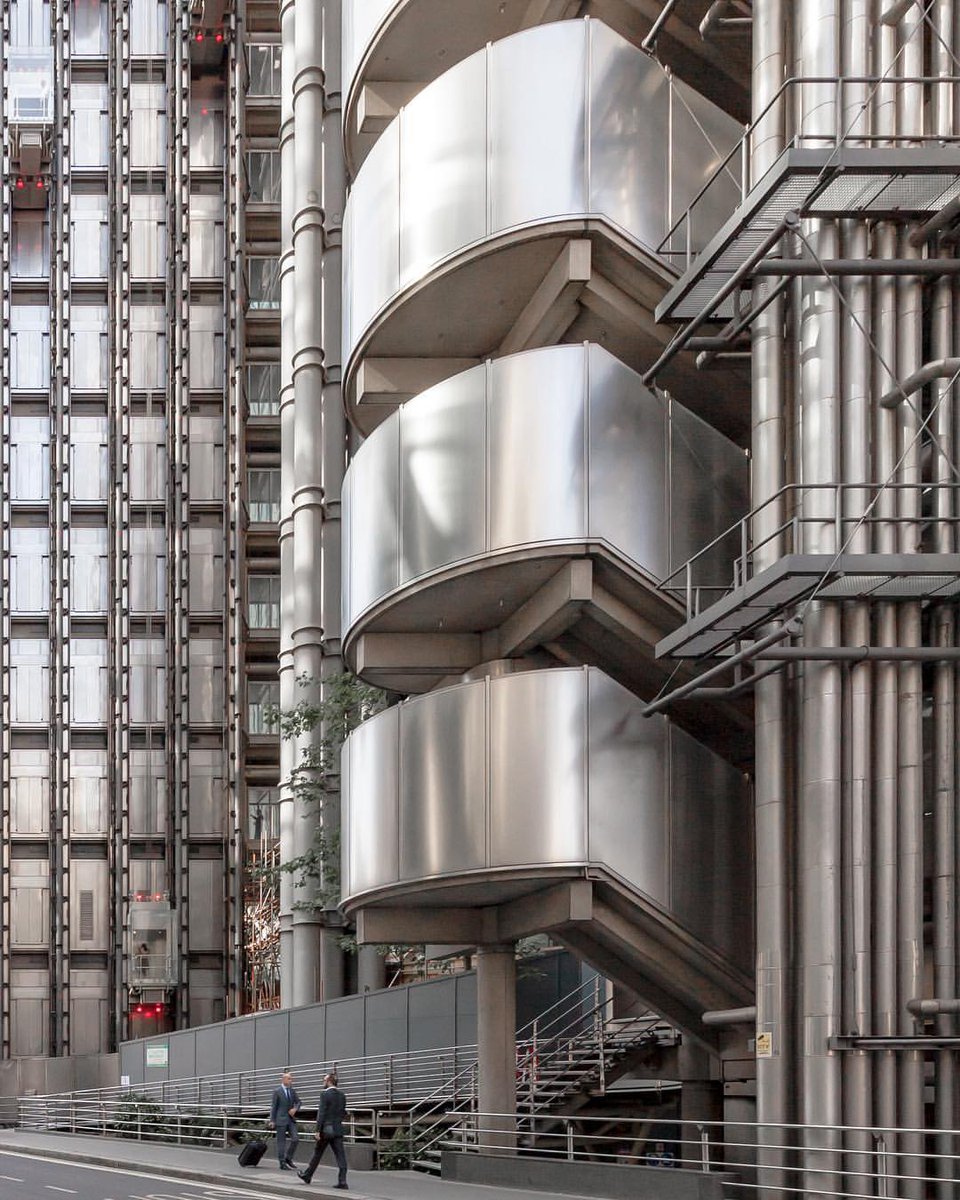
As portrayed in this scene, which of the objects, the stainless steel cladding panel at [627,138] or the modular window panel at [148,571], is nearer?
the stainless steel cladding panel at [627,138]

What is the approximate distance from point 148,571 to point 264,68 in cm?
1766

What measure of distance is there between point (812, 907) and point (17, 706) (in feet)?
171

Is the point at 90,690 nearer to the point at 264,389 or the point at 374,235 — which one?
the point at 264,389

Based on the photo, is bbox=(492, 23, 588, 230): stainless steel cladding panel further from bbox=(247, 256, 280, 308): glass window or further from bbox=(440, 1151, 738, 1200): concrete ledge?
bbox=(247, 256, 280, 308): glass window

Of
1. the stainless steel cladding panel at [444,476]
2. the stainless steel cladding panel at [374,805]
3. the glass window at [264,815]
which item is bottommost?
the glass window at [264,815]

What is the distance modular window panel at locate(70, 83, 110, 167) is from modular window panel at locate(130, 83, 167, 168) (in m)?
1.27

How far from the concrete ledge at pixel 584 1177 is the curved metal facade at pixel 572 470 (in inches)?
251

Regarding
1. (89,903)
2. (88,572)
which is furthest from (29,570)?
(89,903)

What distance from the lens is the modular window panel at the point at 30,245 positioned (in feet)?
228

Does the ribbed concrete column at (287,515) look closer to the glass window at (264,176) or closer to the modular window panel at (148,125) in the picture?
the glass window at (264,176)

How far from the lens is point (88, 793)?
218 ft

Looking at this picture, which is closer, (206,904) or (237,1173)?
(237,1173)

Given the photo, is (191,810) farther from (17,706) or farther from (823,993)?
(823,993)

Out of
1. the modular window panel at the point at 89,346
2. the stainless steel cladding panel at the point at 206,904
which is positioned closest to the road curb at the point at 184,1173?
the stainless steel cladding panel at the point at 206,904
